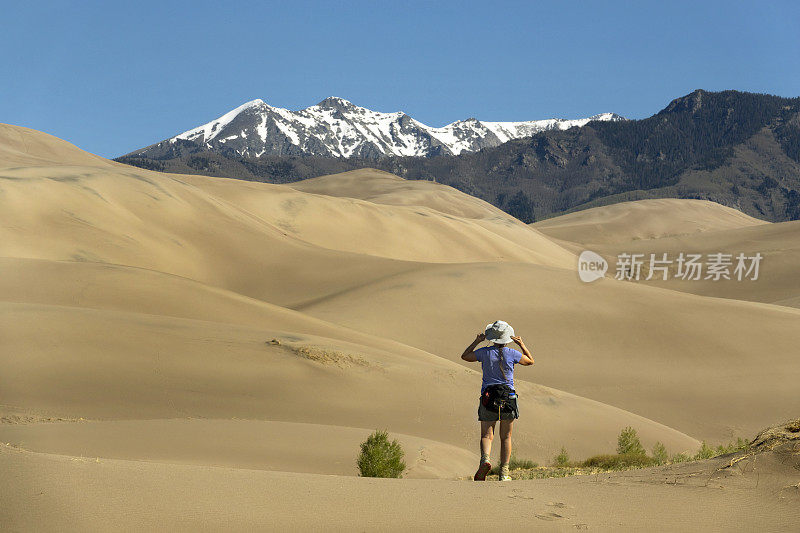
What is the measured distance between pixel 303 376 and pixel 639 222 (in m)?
168

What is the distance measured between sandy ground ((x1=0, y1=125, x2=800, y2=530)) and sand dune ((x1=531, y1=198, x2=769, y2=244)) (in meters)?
115

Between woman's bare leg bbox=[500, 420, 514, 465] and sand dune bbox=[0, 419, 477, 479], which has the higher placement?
woman's bare leg bbox=[500, 420, 514, 465]

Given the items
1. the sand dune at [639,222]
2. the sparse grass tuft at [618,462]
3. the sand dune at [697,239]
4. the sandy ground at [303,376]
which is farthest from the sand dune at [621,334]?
the sand dune at [639,222]

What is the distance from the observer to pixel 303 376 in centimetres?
1827

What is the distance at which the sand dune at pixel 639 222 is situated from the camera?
16362cm

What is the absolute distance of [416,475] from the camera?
→ 11188 millimetres

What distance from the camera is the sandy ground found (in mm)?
6164

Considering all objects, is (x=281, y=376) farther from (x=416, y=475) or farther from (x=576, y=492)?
(x=576, y=492)

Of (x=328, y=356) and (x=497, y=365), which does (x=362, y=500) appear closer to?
(x=497, y=365)

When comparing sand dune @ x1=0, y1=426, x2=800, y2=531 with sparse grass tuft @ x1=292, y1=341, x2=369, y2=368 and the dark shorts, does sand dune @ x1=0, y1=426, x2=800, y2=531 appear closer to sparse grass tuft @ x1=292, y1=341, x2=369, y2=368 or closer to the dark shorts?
the dark shorts

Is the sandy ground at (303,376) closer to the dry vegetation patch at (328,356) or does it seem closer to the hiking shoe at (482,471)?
the dry vegetation patch at (328,356)

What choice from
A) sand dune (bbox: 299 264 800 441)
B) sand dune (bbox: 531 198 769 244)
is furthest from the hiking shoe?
sand dune (bbox: 531 198 769 244)

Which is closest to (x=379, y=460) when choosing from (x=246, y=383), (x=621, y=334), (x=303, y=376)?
(x=246, y=383)

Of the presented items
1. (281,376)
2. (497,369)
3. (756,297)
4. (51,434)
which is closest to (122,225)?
(281,376)
